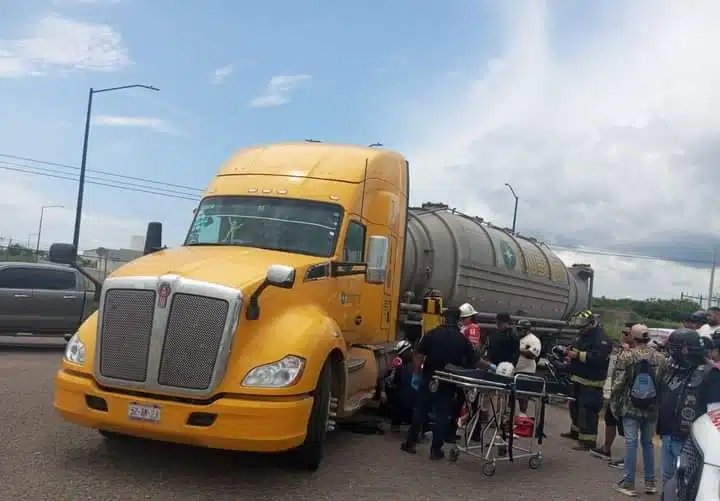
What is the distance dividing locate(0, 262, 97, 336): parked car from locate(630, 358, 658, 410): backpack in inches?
465

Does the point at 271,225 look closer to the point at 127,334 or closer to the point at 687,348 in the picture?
the point at 127,334

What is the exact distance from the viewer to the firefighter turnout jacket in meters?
9.79

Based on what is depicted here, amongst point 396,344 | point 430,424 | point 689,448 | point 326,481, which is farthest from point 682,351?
point 396,344

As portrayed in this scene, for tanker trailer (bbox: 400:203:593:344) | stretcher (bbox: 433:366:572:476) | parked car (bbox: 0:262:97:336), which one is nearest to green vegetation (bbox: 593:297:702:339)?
tanker trailer (bbox: 400:203:593:344)

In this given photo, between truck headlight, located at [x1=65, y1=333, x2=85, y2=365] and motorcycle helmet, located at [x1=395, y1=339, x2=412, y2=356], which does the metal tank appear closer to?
motorcycle helmet, located at [x1=395, y1=339, x2=412, y2=356]

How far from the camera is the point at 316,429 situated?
6.95 metres

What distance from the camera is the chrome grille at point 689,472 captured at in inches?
162

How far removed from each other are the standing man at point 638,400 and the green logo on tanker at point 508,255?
6.94 meters

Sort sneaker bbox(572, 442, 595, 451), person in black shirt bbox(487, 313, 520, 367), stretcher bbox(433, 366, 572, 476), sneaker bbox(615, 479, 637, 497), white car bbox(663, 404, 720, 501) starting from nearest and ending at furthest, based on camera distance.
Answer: white car bbox(663, 404, 720, 501)
sneaker bbox(615, 479, 637, 497)
stretcher bbox(433, 366, 572, 476)
sneaker bbox(572, 442, 595, 451)
person in black shirt bbox(487, 313, 520, 367)

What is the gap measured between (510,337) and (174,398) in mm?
6584

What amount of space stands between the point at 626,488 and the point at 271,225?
4.57 meters

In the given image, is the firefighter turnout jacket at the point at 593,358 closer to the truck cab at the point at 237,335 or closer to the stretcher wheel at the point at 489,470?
the stretcher wheel at the point at 489,470

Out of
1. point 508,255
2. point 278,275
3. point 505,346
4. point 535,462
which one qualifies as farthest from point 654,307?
point 278,275

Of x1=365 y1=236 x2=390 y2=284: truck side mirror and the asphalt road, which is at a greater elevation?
x1=365 y1=236 x2=390 y2=284: truck side mirror
